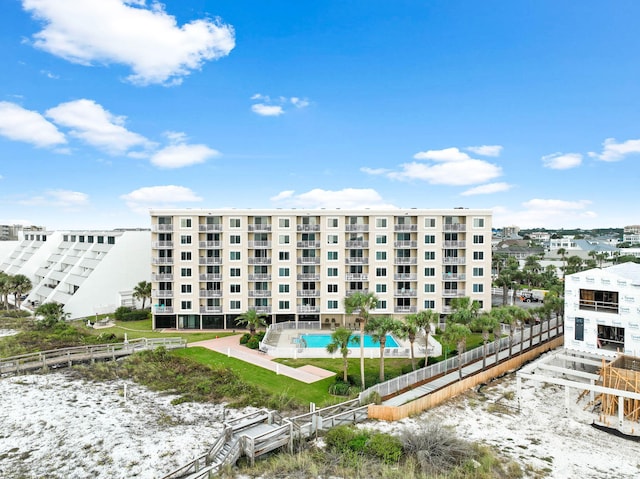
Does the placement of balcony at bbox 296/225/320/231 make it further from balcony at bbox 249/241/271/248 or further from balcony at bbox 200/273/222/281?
balcony at bbox 200/273/222/281

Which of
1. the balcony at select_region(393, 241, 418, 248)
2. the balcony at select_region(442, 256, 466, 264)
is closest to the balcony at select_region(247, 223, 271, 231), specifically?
the balcony at select_region(393, 241, 418, 248)

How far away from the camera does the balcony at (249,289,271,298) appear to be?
49.6 metres

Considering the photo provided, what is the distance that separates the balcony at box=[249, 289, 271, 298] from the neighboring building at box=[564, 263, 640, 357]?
103 ft

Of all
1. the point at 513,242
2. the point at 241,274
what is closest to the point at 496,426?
the point at 241,274

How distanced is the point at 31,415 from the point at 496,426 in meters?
28.2

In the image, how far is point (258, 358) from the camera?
36656 mm

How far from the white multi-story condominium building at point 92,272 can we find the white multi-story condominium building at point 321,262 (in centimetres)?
1341

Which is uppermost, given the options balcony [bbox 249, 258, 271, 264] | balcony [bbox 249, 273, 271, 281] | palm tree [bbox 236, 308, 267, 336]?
balcony [bbox 249, 258, 271, 264]

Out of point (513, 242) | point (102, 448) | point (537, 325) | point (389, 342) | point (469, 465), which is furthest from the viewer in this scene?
point (513, 242)

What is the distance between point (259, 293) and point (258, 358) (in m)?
13.8

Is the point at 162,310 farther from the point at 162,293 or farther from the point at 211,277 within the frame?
the point at 211,277

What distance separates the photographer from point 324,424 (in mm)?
22344

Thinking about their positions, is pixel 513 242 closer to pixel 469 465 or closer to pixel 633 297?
pixel 633 297

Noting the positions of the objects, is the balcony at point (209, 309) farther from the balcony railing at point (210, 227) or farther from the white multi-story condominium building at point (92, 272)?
the white multi-story condominium building at point (92, 272)
